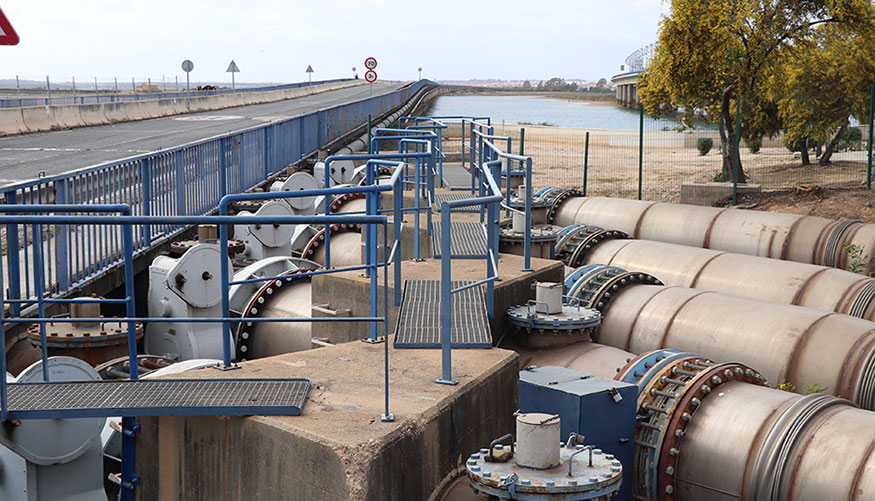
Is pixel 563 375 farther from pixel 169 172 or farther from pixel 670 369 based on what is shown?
pixel 169 172

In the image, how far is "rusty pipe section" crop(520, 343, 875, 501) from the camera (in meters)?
5.80

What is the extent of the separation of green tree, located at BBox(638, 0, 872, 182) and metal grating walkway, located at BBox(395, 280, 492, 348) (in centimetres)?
1507

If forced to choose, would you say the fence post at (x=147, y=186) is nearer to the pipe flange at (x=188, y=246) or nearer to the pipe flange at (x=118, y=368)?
the pipe flange at (x=188, y=246)

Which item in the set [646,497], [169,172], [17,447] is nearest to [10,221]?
[17,447]

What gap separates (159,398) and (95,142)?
26.2m

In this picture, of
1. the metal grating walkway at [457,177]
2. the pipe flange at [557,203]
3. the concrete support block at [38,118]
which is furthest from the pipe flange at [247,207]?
the concrete support block at [38,118]

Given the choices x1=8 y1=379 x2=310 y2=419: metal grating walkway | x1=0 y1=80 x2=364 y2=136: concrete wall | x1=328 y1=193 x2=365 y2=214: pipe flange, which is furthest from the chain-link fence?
x1=8 y1=379 x2=310 y2=419: metal grating walkway

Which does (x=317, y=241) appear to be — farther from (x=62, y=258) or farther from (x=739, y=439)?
(x=739, y=439)

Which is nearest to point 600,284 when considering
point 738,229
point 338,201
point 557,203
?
point 738,229

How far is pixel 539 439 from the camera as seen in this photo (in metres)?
4.55

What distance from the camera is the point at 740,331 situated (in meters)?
8.83

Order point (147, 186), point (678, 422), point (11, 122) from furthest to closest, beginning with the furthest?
point (11, 122) < point (147, 186) < point (678, 422)

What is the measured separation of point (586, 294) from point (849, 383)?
292 centimetres

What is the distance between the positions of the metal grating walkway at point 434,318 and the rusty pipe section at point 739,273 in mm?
4800
